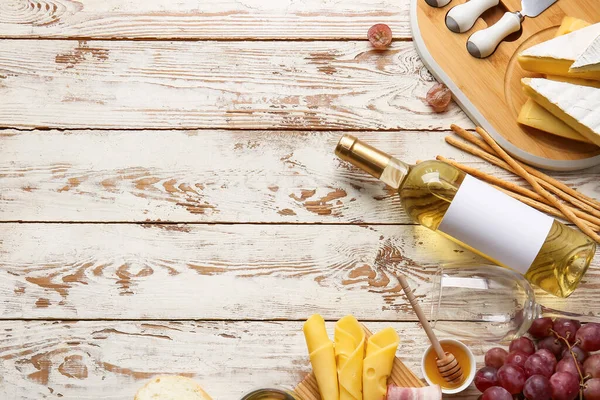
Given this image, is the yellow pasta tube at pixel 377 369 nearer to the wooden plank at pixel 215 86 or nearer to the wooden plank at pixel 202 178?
the wooden plank at pixel 202 178

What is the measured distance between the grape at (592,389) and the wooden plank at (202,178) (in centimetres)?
36

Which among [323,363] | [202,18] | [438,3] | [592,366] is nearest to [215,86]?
[202,18]

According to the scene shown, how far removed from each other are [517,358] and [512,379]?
0.15 ft

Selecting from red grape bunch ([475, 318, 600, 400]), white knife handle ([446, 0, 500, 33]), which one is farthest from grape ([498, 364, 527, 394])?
white knife handle ([446, 0, 500, 33])

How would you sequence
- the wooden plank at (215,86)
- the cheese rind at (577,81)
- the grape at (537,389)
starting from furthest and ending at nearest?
the wooden plank at (215,86) → the cheese rind at (577,81) → the grape at (537,389)

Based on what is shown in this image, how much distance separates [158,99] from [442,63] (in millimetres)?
489

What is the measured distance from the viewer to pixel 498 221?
98 centimetres

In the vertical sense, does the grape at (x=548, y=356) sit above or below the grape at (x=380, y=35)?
below

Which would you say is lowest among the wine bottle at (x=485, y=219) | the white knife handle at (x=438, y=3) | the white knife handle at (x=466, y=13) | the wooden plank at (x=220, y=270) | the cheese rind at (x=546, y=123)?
the wooden plank at (x=220, y=270)

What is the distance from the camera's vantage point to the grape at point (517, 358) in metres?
0.98

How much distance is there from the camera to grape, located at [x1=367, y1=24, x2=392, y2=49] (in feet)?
3.71

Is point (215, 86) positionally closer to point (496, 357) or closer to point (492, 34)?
point (492, 34)

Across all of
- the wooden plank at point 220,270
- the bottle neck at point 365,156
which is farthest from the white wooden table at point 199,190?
the bottle neck at point 365,156

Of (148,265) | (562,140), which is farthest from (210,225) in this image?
(562,140)
